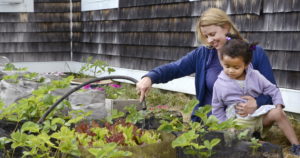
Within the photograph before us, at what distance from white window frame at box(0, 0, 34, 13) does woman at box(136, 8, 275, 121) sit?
5526mm

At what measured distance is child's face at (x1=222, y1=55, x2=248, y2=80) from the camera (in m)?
2.50

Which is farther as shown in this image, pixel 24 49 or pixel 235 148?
pixel 24 49

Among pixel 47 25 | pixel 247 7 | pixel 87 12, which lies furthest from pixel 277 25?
pixel 47 25

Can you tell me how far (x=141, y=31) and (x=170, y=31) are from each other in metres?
0.71

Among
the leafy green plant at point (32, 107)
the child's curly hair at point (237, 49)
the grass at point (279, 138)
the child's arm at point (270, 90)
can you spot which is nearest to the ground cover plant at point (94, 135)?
the leafy green plant at point (32, 107)

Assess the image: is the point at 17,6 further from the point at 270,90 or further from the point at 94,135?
the point at 94,135

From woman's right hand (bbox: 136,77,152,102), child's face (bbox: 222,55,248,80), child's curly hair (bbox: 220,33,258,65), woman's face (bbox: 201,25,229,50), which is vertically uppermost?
woman's face (bbox: 201,25,229,50)

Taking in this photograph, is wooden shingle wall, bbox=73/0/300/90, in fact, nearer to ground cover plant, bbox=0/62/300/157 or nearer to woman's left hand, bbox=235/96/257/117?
woman's left hand, bbox=235/96/257/117

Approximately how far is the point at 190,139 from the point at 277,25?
3.04 m

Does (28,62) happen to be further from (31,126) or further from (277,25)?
(31,126)

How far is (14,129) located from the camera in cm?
182

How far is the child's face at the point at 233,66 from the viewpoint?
250 centimetres

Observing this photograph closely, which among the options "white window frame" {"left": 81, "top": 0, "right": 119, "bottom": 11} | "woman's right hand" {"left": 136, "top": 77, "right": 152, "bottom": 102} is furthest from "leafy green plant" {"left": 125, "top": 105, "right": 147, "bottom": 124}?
"white window frame" {"left": 81, "top": 0, "right": 119, "bottom": 11}

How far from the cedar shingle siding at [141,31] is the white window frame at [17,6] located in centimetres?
8
